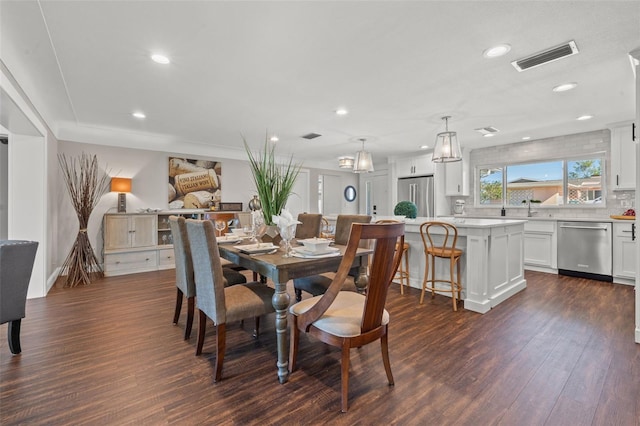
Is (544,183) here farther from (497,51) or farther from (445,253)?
(497,51)

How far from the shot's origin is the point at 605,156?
4641 mm

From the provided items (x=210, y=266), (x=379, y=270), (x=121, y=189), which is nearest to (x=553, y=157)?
(x=379, y=270)

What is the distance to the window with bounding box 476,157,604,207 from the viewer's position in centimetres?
482

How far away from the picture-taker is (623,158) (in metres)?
4.34

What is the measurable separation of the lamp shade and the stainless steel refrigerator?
560cm

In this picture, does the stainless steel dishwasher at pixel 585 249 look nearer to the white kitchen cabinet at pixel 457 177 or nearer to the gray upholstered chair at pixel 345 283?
the white kitchen cabinet at pixel 457 177

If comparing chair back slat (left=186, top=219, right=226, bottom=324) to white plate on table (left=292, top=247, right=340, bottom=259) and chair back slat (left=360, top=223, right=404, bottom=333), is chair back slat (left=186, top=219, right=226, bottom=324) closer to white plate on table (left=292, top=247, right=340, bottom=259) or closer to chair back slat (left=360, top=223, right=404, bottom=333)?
white plate on table (left=292, top=247, right=340, bottom=259)

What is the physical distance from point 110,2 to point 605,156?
6589 millimetres

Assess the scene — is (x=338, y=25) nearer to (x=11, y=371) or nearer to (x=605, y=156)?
(x=11, y=371)

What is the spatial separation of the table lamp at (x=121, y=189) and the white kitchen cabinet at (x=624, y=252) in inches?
298

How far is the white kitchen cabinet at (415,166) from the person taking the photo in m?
6.35

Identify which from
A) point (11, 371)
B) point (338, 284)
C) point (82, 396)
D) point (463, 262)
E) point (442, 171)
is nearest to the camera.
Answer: point (338, 284)

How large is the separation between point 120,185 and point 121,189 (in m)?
Answer: 0.07

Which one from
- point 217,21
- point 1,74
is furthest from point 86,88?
point 217,21
